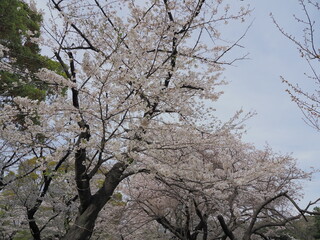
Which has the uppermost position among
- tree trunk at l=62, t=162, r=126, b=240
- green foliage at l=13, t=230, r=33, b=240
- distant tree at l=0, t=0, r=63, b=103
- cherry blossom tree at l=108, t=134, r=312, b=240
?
distant tree at l=0, t=0, r=63, b=103

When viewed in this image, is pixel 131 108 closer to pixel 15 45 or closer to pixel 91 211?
pixel 91 211

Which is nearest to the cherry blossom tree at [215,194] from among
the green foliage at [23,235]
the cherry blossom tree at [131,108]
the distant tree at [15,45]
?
the cherry blossom tree at [131,108]

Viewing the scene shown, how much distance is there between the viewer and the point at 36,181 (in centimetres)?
882

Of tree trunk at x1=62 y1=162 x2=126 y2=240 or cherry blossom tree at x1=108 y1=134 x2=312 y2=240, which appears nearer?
tree trunk at x1=62 y1=162 x2=126 y2=240

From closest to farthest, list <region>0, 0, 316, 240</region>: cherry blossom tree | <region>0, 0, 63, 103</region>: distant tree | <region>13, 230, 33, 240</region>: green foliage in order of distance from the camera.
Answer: <region>0, 0, 316, 240</region>: cherry blossom tree
<region>13, 230, 33, 240</region>: green foliage
<region>0, 0, 63, 103</region>: distant tree

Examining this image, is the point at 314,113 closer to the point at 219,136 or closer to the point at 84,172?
the point at 219,136

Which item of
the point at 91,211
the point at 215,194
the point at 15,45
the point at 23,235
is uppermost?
the point at 15,45

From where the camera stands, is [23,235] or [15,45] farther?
[15,45]

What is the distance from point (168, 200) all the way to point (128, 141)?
5.85m

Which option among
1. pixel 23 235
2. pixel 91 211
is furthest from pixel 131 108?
pixel 23 235

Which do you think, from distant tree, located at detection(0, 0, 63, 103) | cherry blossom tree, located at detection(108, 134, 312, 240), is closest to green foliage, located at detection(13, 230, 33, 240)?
cherry blossom tree, located at detection(108, 134, 312, 240)

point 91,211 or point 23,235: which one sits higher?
point 91,211

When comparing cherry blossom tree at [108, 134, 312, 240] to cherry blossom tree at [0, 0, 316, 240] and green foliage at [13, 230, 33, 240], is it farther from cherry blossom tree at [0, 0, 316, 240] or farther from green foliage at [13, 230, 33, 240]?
green foliage at [13, 230, 33, 240]

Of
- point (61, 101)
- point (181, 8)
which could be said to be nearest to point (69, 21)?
point (61, 101)
